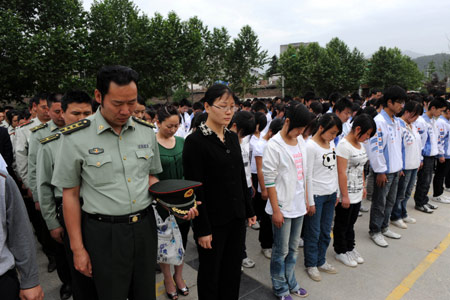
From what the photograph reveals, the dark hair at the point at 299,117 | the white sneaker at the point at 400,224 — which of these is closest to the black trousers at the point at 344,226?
the dark hair at the point at 299,117

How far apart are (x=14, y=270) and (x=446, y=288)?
4.02 m

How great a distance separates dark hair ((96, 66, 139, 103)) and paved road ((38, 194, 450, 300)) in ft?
7.43

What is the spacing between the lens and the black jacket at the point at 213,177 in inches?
79.5

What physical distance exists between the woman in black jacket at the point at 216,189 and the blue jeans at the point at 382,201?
2.66m

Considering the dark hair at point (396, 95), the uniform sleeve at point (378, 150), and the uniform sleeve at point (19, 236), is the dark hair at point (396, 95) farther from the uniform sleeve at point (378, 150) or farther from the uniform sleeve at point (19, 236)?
the uniform sleeve at point (19, 236)

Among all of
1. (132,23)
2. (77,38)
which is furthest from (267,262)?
(132,23)

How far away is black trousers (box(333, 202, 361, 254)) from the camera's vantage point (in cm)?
342

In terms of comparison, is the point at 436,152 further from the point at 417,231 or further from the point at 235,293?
the point at 235,293

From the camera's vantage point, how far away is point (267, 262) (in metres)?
3.54

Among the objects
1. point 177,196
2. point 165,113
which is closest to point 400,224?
point 165,113

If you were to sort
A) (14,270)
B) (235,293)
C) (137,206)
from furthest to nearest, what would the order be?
(235,293) < (137,206) < (14,270)

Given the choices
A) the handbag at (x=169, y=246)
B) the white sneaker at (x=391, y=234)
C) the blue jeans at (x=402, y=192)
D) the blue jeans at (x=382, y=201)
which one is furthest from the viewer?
the blue jeans at (x=402, y=192)

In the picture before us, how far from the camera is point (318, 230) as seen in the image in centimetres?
306

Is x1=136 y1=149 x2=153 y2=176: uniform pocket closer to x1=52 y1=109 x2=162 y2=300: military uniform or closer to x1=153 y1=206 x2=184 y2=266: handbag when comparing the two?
x1=52 y1=109 x2=162 y2=300: military uniform
